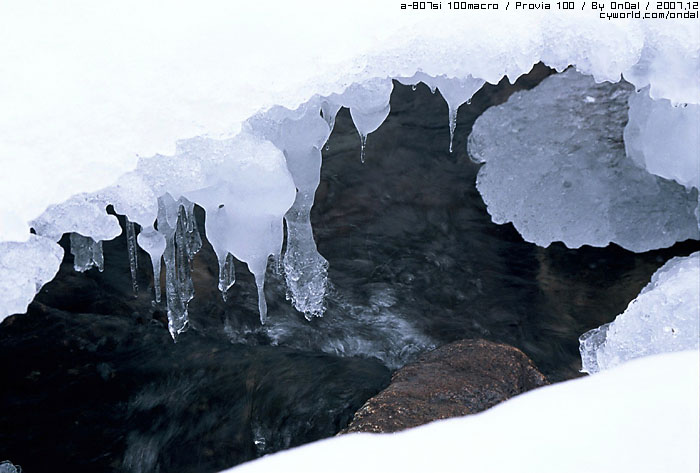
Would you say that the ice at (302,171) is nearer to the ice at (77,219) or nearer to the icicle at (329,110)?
the icicle at (329,110)

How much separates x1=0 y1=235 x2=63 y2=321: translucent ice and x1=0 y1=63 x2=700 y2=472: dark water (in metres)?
1.82

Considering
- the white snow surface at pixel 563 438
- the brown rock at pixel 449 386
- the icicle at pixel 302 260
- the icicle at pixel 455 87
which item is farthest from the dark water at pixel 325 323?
the white snow surface at pixel 563 438

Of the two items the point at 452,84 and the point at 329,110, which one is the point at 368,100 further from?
the point at 452,84

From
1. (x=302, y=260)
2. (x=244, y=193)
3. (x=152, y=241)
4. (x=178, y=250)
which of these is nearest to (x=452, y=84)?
(x=244, y=193)

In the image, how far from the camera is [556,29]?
2.45 metres

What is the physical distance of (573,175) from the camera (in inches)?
148

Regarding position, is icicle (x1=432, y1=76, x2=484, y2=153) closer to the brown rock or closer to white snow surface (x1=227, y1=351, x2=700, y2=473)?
the brown rock

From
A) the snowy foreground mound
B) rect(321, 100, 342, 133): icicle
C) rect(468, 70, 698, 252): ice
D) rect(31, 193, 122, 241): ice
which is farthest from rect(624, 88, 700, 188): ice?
rect(31, 193, 122, 241): ice

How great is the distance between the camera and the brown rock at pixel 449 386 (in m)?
2.78

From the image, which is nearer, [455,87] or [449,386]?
[455,87]

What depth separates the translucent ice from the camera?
77.4 inches

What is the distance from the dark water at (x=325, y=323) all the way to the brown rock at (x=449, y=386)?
1.75ft

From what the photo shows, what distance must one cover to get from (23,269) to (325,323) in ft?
7.22

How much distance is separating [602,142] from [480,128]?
60 centimetres
